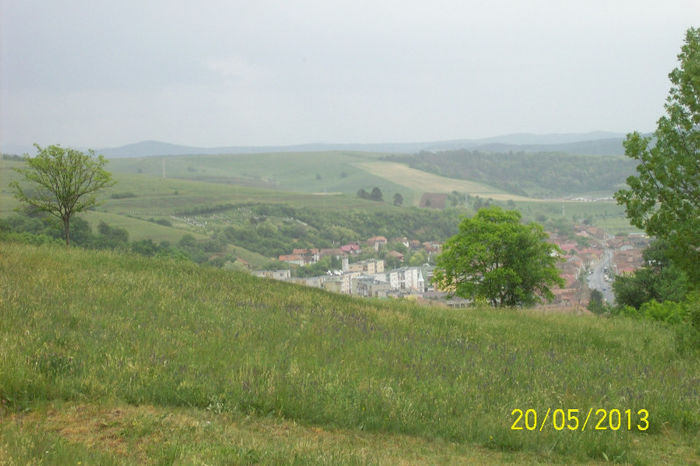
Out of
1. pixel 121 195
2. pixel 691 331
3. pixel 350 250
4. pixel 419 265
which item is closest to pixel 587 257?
pixel 419 265

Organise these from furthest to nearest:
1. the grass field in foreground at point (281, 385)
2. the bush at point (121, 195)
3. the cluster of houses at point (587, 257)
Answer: the bush at point (121, 195) → the cluster of houses at point (587, 257) → the grass field in foreground at point (281, 385)

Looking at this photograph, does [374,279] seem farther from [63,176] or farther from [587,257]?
[63,176]

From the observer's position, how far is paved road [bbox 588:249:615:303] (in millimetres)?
68750

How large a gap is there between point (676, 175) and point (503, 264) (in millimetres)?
23112

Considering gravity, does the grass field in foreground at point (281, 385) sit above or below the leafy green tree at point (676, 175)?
below

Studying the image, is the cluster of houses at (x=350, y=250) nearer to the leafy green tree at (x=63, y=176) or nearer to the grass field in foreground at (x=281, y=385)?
the leafy green tree at (x=63, y=176)

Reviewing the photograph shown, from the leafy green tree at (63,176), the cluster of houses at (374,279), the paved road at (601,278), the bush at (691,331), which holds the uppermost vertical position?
the leafy green tree at (63,176)

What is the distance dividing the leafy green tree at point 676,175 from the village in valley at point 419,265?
24307mm

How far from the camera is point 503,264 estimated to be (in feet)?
113

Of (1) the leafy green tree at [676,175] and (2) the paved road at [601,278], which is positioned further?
(2) the paved road at [601,278]

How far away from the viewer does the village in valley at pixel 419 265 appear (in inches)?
2313

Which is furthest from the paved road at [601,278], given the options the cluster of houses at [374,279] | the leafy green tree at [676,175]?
the leafy green tree at [676,175]

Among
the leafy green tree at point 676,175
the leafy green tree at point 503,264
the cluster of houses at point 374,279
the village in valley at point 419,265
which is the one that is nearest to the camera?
the leafy green tree at point 676,175

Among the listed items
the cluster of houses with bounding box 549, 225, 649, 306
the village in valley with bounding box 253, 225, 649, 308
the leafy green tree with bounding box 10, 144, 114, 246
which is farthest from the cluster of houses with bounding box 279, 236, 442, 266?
the leafy green tree with bounding box 10, 144, 114, 246
